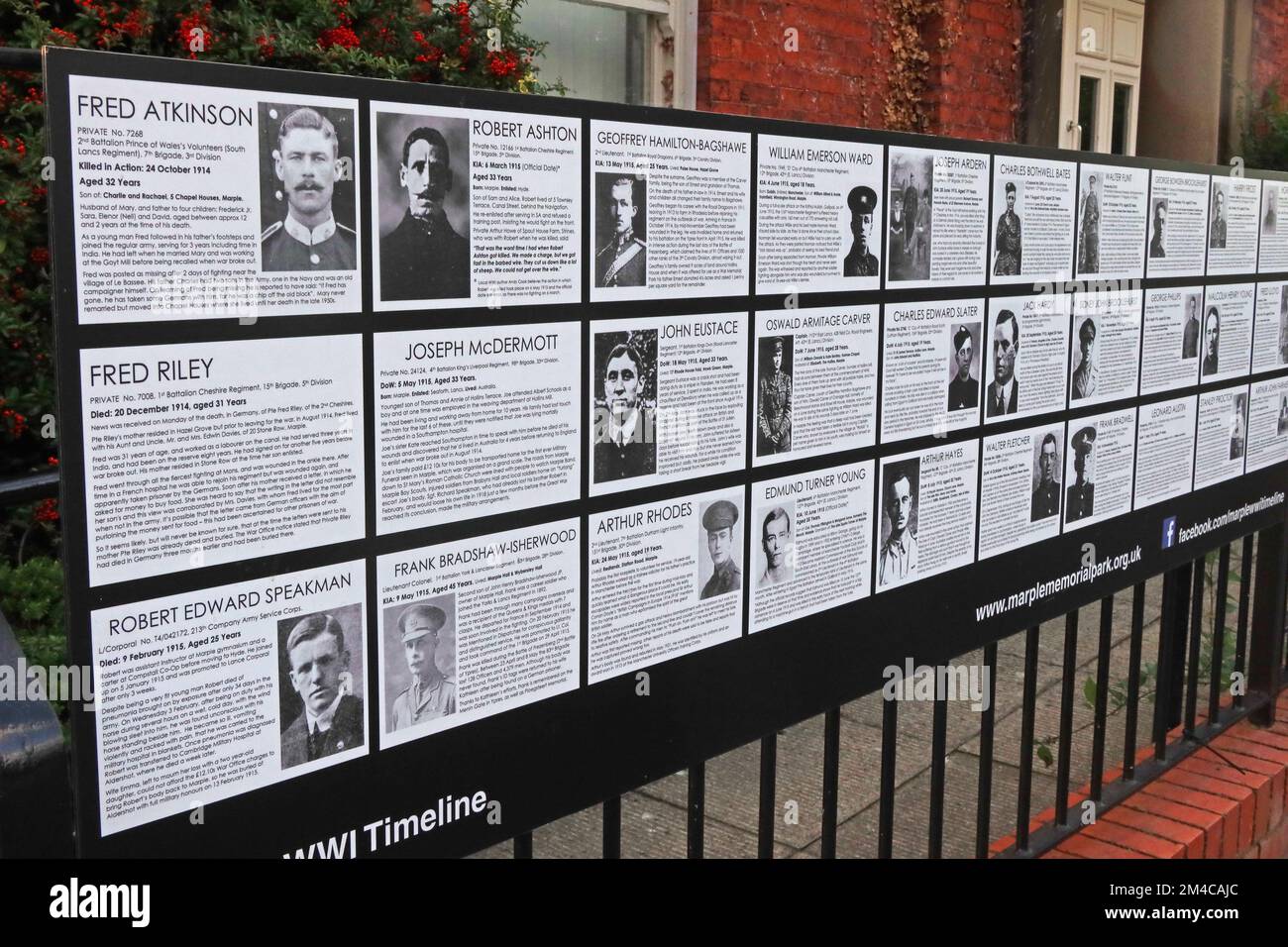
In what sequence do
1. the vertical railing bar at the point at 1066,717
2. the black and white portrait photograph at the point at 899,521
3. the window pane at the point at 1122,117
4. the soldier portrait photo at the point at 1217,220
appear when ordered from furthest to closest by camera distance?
1. the window pane at the point at 1122,117
2. the soldier portrait photo at the point at 1217,220
3. the vertical railing bar at the point at 1066,717
4. the black and white portrait photograph at the point at 899,521

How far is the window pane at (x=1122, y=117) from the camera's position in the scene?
9.34 meters

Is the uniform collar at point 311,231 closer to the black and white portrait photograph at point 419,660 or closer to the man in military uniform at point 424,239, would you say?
the man in military uniform at point 424,239

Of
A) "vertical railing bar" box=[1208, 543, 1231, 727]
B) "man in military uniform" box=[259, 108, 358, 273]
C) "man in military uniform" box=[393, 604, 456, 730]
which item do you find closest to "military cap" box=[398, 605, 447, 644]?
"man in military uniform" box=[393, 604, 456, 730]

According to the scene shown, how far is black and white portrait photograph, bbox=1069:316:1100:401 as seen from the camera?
305 cm

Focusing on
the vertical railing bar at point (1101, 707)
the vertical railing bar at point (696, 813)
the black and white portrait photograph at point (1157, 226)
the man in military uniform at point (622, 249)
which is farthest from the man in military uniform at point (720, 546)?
the black and white portrait photograph at point (1157, 226)

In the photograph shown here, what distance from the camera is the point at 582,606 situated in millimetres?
1954

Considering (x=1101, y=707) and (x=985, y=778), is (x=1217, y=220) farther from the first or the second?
(x=985, y=778)

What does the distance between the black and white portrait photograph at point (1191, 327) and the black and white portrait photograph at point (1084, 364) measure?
54cm

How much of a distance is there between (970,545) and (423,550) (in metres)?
1.46

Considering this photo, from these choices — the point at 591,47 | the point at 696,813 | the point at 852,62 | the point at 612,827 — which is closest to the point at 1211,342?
the point at 696,813

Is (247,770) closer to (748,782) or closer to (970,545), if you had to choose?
(970,545)

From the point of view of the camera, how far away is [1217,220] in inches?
144

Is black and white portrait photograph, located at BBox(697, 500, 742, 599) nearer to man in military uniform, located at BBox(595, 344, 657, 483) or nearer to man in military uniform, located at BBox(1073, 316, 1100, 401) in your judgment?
man in military uniform, located at BBox(595, 344, 657, 483)
